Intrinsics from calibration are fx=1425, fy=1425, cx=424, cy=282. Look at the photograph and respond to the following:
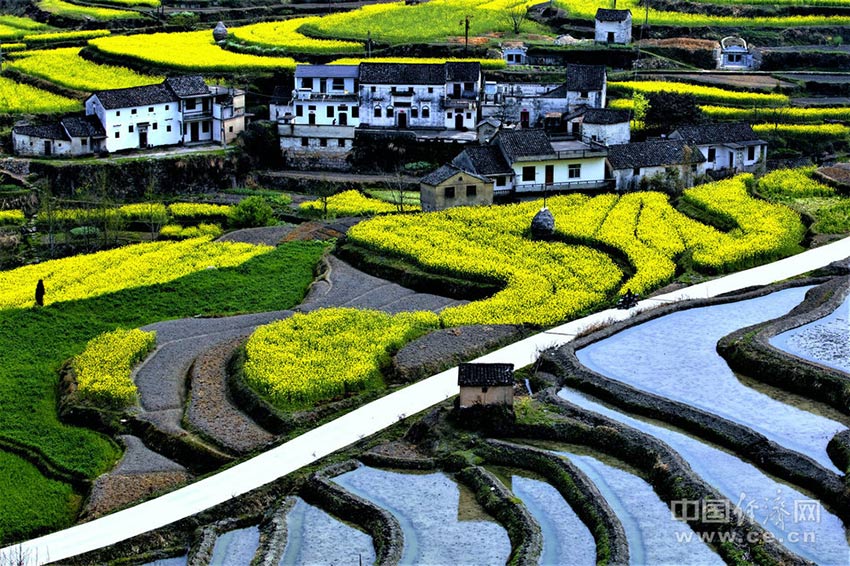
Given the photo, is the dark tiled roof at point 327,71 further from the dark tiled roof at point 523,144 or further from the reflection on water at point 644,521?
the reflection on water at point 644,521

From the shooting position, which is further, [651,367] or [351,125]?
[351,125]

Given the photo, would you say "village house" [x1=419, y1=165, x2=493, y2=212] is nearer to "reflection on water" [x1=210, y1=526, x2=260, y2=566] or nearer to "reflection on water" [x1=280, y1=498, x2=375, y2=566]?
"reflection on water" [x1=280, y1=498, x2=375, y2=566]

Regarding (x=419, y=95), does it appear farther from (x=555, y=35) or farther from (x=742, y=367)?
(x=742, y=367)

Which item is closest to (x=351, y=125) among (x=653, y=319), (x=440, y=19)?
(x=440, y=19)

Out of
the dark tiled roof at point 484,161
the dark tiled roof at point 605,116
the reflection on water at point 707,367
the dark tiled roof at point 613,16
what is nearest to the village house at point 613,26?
the dark tiled roof at point 613,16

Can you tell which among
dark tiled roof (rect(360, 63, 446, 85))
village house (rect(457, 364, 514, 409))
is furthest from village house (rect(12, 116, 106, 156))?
village house (rect(457, 364, 514, 409))

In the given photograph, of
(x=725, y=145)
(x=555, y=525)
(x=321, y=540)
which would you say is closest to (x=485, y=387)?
(x=555, y=525)
